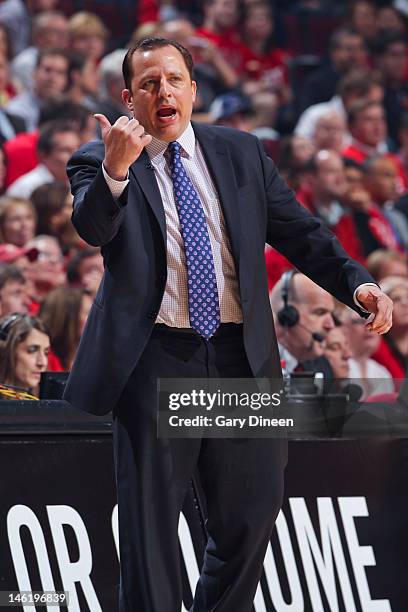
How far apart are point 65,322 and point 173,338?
8.67ft

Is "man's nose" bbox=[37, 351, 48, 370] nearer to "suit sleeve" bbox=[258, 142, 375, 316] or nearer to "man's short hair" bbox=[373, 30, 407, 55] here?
"suit sleeve" bbox=[258, 142, 375, 316]

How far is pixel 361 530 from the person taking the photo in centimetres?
350

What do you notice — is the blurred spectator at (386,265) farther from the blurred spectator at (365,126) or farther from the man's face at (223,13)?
the man's face at (223,13)

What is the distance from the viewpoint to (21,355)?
470 cm

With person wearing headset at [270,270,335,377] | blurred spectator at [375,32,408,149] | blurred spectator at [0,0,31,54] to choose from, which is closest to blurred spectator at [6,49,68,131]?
blurred spectator at [0,0,31,54]

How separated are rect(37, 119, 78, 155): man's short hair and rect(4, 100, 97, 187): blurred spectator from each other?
81 mm

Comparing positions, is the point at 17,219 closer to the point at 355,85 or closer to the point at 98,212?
the point at 355,85

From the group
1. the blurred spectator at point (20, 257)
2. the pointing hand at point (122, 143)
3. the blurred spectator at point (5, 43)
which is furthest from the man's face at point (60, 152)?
the pointing hand at point (122, 143)

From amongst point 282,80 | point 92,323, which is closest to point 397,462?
point 92,323

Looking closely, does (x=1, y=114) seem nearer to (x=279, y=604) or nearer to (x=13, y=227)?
(x=13, y=227)

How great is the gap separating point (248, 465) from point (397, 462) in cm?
89

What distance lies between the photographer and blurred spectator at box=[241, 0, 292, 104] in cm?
1012

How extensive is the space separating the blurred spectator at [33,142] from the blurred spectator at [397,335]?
222 cm

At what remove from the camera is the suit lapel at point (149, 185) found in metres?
2.80
